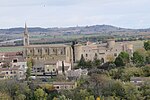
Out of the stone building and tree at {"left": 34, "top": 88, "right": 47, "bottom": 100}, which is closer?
tree at {"left": 34, "top": 88, "right": 47, "bottom": 100}

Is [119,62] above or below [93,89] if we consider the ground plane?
above

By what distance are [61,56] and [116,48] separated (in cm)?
479

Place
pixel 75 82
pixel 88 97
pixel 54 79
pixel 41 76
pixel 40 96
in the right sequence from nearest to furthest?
1. pixel 88 97
2. pixel 40 96
3. pixel 75 82
4. pixel 54 79
5. pixel 41 76

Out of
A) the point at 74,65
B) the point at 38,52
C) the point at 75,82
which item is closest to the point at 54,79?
the point at 75,82

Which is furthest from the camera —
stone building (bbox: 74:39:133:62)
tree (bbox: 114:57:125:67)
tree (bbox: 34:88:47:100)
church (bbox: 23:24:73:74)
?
stone building (bbox: 74:39:133:62)

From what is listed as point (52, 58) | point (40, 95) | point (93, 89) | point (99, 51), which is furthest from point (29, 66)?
point (93, 89)

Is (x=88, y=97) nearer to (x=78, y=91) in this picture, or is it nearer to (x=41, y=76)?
(x=78, y=91)

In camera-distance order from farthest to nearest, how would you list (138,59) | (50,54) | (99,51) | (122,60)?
(99,51), (50,54), (138,59), (122,60)

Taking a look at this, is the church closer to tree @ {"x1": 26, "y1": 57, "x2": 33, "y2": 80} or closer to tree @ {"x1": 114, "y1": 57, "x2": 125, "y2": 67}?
tree @ {"x1": 26, "y1": 57, "x2": 33, "y2": 80}

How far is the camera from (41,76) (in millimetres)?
29094

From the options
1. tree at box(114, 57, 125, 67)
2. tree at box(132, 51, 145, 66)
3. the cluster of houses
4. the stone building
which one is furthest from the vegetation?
the stone building

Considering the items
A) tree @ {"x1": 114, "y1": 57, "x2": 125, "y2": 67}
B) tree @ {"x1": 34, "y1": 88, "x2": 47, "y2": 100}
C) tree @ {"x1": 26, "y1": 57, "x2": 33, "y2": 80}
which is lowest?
tree @ {"x1": 34, "y1": 88, "x2": 47, "y2": 100}

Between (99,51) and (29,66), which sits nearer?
(29,66)

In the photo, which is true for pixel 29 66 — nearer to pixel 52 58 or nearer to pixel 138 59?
pixel 52 58
